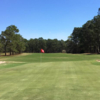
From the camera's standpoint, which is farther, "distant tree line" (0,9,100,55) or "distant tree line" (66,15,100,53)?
"distant tree line" (66,15,100,53)

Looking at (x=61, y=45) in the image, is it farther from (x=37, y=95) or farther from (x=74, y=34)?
(x=37, y=95)

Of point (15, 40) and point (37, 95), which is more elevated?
point (15, 40)

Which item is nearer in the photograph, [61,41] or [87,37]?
[87,37]

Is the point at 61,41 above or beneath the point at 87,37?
above

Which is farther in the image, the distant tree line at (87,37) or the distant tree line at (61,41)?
the distant tree line at (87,37)

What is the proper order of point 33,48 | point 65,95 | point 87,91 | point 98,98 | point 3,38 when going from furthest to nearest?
point 33,48 → point 3,38 → point 87,91 → point 65,95 → point 98,98

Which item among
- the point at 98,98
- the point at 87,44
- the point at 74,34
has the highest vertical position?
the point at 74,34

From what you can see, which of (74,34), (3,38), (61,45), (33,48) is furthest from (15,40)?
(61,45)

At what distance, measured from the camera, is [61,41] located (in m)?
145

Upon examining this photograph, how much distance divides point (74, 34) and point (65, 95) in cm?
9386

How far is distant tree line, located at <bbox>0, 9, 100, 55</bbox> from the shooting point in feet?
191

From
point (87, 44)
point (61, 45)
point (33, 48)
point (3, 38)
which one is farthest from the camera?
point (61, 45)

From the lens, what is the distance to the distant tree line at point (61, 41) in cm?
5826

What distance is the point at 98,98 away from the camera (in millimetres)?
4844
